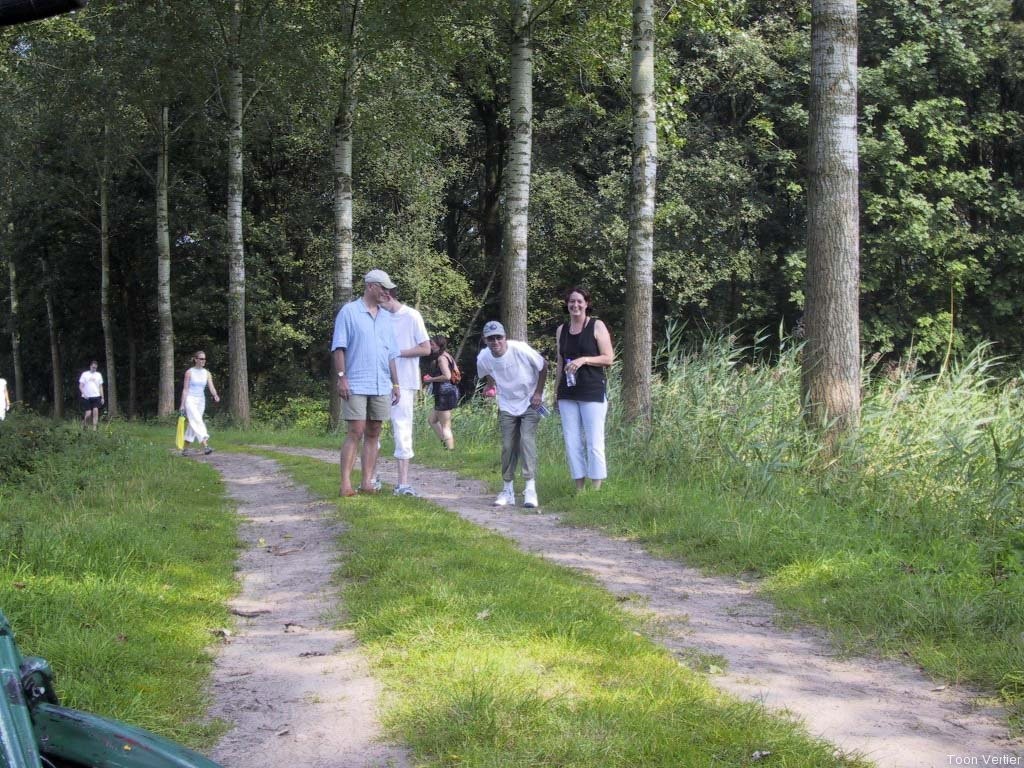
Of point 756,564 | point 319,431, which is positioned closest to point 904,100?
point 319,431

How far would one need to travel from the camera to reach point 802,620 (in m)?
5.99

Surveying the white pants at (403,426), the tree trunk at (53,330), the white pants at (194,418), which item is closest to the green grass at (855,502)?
the white pants at (403,426)

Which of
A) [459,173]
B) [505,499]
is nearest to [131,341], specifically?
[459,173]

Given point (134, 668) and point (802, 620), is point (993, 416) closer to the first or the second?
point (802, 620)

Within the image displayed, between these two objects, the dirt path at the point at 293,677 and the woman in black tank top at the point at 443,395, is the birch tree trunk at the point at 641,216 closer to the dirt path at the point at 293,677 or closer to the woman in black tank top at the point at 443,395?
the woman in black tank top at the point at 443,395

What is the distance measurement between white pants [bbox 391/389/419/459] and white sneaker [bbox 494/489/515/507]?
3.25 feet

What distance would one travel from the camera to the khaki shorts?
10.1 m

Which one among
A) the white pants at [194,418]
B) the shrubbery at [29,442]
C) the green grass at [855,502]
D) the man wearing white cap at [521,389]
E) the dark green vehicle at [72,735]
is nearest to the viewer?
the dark green vehicle at [72,735]

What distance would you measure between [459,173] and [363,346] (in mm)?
27908

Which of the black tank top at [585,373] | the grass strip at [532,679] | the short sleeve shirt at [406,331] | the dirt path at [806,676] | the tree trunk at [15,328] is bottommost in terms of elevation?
the dirt path at [806,676]

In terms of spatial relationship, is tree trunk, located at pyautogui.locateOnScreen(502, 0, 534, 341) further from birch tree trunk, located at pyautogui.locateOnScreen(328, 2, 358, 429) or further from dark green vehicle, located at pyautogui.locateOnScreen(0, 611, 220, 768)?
dark green vehicle, located at pyautogui.locateOnScreen(0, 611, 220, 768)

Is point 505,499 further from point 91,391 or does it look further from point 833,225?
point 91,391

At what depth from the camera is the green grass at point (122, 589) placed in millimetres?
4207

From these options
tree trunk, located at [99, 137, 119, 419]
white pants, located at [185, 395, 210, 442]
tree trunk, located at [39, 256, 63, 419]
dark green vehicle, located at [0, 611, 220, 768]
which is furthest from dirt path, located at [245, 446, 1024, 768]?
tree trunk, located at [39, 256, 63, 419]
